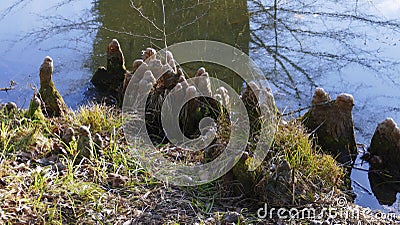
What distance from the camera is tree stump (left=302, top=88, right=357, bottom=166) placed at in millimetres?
→ 4059

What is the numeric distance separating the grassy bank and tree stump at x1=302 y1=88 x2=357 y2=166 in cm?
58

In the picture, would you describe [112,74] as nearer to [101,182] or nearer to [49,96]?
[49,96]

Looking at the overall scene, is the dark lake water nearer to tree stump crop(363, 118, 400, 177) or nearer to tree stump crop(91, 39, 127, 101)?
tree stump crop(91, 39, 127, 101)

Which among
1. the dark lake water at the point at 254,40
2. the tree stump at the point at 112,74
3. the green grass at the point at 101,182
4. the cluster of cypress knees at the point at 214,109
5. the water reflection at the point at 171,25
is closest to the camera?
the green grass at the point at 101,182

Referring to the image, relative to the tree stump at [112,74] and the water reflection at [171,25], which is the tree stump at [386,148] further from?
the tree stump at [112,74]

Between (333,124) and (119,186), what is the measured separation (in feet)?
6.95

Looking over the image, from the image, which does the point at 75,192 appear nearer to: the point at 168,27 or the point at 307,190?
the point at 307,190

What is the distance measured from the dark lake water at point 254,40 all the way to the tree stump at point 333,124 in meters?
0.62

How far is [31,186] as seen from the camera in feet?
9.27

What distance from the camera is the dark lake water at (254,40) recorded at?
5.68 metres

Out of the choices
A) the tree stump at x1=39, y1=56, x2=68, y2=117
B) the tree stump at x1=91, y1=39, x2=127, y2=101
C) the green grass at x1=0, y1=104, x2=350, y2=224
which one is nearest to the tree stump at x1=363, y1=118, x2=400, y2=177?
the green grass at x1=0, y1=104, x2=350, y2=224

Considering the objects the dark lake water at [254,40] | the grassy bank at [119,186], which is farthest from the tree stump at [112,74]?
the grassy bank at [119,186]

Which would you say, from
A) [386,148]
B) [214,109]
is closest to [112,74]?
[214,109]

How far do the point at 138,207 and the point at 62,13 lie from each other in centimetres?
590
